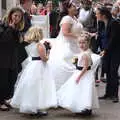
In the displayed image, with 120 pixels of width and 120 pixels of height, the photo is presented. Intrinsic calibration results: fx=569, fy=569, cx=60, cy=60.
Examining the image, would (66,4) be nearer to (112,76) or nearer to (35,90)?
(112,76)

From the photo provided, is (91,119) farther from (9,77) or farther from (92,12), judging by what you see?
(92,12)

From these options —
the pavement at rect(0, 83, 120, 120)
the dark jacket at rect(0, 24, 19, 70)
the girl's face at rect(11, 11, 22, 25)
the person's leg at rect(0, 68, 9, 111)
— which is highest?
the girl's face at rect(11, 11, 22, 25)

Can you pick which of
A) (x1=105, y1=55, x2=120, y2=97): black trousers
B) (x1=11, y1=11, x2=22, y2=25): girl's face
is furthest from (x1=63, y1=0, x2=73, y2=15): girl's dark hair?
(x1=11, y1=11, x2=22, y2=25): girl's face

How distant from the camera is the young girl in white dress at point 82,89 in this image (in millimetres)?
9172

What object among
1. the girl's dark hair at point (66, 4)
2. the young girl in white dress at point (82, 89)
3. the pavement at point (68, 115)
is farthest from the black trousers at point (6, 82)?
the girl's dark hair at point (66, 4)

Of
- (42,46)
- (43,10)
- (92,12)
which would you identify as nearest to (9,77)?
(42,46)

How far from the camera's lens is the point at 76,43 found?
10711mm

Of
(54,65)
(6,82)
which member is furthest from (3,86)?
(54,65)

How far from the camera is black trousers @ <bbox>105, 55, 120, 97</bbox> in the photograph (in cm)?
1066

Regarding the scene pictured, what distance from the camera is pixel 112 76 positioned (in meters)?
10.7

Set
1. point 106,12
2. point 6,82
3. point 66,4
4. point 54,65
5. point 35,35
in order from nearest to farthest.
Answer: point 35,35 < point 6,82 < point 54,65 < point 66,4 < point 106,12

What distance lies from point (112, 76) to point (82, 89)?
1.61 meters

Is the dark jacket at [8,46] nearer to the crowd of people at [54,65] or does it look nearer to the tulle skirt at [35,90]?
the crowd of people at [54,65]

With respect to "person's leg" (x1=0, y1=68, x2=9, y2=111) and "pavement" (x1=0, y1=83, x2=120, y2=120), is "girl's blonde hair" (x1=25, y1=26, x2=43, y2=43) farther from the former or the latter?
"pavement" (x1=0, y1=83, x2=120, y2=120)
